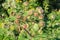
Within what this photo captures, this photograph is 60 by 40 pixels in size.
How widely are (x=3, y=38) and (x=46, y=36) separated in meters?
0.88

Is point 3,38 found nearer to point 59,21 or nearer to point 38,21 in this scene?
point 38,21

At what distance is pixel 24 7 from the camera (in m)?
4.76

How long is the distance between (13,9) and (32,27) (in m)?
0.91

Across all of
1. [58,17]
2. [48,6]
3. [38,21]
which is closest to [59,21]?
[58,17]

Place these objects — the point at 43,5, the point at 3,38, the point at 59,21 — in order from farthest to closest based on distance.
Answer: the point at 43,5 < the point at 59,21 < the point at 3,38

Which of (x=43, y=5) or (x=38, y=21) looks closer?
(x=38, y=21)

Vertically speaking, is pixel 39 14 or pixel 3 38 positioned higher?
pixel 39 14

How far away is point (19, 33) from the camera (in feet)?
13.6

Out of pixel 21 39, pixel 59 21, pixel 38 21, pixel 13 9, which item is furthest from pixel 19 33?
pixel 59 21

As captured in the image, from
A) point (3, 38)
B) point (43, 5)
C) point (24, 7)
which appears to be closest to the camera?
point (3, 38)

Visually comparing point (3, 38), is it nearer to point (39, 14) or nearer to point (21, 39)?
point (21, 39)

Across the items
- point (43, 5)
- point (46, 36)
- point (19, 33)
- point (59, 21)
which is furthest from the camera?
point (43, 5)

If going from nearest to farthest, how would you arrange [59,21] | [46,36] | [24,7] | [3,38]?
[46,36] < [3,38] < [24,7] < [59,21]

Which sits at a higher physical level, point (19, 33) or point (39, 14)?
point (39, 14)
